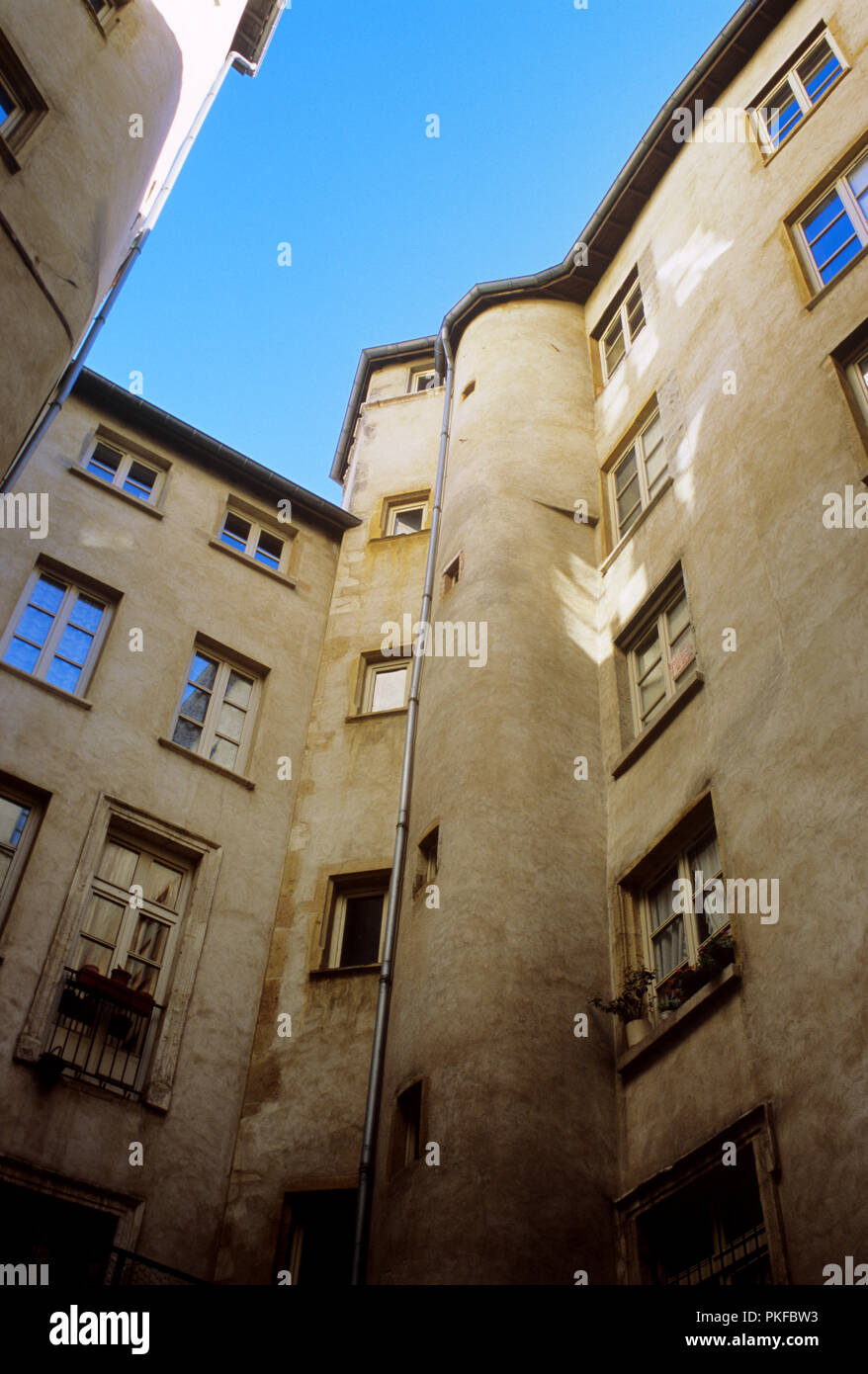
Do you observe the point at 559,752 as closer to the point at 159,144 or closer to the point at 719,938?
the point at 719,938

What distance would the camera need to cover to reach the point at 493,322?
68.9ft

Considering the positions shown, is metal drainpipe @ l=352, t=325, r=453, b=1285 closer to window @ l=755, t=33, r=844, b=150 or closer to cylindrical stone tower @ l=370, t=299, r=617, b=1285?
cylindrical stone tower @ l=370, t=299, r=617, b=1285

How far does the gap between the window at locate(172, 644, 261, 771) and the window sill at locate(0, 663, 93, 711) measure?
1.29 metres

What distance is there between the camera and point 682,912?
1131cm

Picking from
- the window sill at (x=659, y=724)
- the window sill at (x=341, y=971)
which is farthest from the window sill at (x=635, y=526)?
the window sill at (x=341, y=971)

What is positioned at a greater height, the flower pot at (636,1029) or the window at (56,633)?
the window at (56,633)

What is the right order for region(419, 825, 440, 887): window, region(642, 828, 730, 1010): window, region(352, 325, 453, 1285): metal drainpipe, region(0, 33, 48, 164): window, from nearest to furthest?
region(642, 828, 730, 1010): window < region(352, 325, 453, 1285): metal drainpipe < region(0, 33, 48, 164): window < region(419, 825, 440, 887): window

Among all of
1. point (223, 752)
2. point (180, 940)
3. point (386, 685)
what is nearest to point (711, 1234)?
point (180, 940)

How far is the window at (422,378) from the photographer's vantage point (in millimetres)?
24992

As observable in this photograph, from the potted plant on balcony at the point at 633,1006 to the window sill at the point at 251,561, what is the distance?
929cm

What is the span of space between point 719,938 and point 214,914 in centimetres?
644

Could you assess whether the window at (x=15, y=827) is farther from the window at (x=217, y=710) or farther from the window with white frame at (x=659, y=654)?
the window with white frame at (x=659, y=654)

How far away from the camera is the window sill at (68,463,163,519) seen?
1728 centimetres

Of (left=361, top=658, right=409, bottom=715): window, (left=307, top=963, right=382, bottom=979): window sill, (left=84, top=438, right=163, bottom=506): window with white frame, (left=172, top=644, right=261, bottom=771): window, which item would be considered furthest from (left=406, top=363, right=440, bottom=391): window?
(left=307, top=963, right=382, bottom=979): window sill
